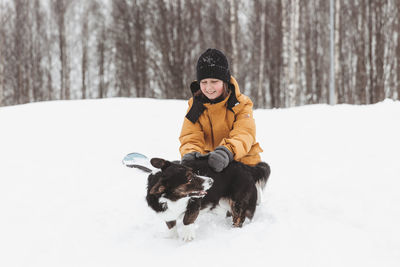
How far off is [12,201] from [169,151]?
2775 millimetres

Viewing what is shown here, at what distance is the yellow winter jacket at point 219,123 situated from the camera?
2891 millimetres

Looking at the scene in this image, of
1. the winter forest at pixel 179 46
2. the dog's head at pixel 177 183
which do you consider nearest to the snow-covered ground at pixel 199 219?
the dog's head at pixel 177 183

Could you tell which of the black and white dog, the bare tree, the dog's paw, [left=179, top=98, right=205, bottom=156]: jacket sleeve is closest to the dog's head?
the black and white dog

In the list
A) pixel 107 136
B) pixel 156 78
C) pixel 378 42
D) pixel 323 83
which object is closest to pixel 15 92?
pixel 156 78

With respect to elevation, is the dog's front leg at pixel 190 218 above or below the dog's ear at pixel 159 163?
below

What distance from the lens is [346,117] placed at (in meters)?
7.13

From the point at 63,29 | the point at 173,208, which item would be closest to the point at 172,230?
the point at 173,208

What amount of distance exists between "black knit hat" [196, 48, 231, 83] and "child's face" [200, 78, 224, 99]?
4 cm

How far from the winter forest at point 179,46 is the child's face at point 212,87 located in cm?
1355

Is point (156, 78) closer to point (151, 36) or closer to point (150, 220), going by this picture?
point (151, 36)

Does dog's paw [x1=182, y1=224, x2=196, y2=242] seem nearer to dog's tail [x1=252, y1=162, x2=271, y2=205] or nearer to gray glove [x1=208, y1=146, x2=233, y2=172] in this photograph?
gray glove [x1=208, y1=146, x2=233, y2=172]

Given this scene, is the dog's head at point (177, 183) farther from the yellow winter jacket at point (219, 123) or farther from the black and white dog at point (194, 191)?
the yellow winter jacket at point (219, 123)

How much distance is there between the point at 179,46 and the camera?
18016 mm

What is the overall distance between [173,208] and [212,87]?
1128 millimetres
